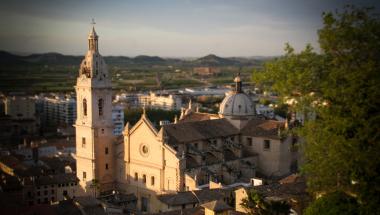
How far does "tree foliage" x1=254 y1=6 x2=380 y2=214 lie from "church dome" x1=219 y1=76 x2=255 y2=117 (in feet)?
87.4

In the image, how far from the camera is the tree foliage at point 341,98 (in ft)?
46.2

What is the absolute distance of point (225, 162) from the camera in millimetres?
36969

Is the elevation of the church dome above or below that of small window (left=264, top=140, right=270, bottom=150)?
above

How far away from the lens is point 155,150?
117ft

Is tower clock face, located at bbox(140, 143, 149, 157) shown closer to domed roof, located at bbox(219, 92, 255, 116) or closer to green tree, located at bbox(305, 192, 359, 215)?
domed roof, located at bbox(219, 92, 255, 116)

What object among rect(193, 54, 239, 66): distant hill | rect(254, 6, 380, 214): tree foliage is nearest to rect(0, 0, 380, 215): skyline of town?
rect(254, 6, 380, 214): tree foliage

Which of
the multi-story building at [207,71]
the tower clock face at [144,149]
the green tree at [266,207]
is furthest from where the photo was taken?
the multi-story building at [207,71]

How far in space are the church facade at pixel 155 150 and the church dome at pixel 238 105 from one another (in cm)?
185

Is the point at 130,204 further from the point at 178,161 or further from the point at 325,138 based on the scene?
the point at 325,138

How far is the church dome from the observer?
1671 inches

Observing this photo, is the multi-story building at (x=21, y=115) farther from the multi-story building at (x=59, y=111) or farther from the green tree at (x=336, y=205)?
the green tree at (x=336, y=205)

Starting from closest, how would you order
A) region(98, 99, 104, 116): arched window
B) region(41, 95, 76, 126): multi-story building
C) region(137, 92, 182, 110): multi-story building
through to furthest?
region(98, 99, 104, 116): arched window, region(41, 95, 76, 126): multi-story building, region(137, 92, 182, 110): multi-story building

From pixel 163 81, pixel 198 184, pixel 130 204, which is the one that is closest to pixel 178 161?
pixel 198 184

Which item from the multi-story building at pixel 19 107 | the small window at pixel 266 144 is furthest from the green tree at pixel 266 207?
the multi-story building at pixel 19 107
